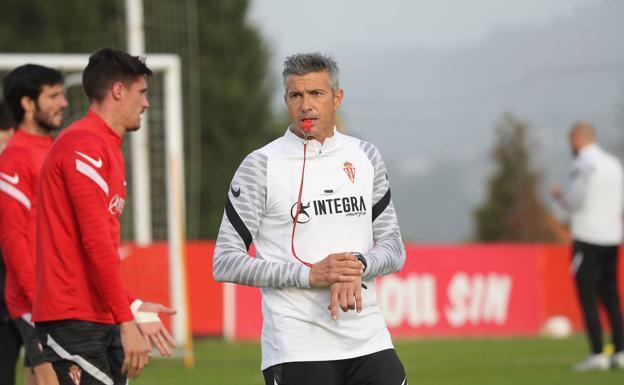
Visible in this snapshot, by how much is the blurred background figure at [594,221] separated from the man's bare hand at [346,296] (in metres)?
8.45

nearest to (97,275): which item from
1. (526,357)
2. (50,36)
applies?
(526,357)

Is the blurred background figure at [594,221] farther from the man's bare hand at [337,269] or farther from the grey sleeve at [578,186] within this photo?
the man's bare hand at [337,269]

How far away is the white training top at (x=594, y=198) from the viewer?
13734 mm

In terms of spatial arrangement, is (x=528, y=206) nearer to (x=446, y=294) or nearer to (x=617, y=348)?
(x=446, y=294)

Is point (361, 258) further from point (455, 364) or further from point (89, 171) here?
point (455, 364)

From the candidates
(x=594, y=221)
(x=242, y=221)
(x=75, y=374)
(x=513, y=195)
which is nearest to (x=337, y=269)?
(x=242, y=221)

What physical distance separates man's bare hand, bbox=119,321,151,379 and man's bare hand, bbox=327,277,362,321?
2.95ft

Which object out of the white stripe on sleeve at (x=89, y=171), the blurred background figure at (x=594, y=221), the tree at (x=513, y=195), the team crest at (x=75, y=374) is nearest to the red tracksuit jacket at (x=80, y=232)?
the white stripe on sleeve at (x=89, y=171)

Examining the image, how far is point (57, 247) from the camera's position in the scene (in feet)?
19.8

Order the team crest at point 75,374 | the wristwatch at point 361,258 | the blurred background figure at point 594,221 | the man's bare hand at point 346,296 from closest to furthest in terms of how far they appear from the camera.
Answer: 1. the man's bare hand at point 346,296
2. the wristwatch at point 361,258
3. the team crest at point 75,374
4. the blurred background figure at point 594,221

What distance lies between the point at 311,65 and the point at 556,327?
16841 millimetres

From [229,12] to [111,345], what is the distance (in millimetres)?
36397

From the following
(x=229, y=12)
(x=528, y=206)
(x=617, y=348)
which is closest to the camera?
(x=617, y=348)

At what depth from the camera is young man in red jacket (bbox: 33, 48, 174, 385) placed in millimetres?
5898
